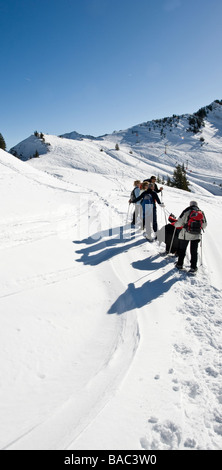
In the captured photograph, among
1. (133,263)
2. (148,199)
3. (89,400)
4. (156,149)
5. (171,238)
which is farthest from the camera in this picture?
(156,149)

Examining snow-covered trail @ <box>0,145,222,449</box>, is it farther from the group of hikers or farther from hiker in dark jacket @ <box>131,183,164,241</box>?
hiker in dark jacket @ <box>131,183,164,241</box>

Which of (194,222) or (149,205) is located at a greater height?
(149,205)

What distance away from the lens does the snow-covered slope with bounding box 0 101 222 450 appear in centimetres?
240

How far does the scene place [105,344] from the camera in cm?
365

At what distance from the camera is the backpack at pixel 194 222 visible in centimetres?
563

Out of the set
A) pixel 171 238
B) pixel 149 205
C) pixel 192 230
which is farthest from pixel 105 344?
pixel 149 205

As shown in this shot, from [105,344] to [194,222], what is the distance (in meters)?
3.61

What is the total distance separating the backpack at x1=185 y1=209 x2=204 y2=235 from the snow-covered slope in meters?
1.20

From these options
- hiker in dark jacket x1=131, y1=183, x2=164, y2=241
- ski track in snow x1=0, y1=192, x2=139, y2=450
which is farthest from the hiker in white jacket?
ski track in snow x1=0, y1=192, x2=139, y2=450

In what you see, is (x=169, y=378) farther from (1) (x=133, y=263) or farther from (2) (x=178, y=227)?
(2) (x=178, y=227)

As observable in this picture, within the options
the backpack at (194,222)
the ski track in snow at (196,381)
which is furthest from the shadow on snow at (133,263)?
the backpack at (194,222)

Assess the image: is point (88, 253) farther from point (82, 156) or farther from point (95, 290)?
point (82, 156)
